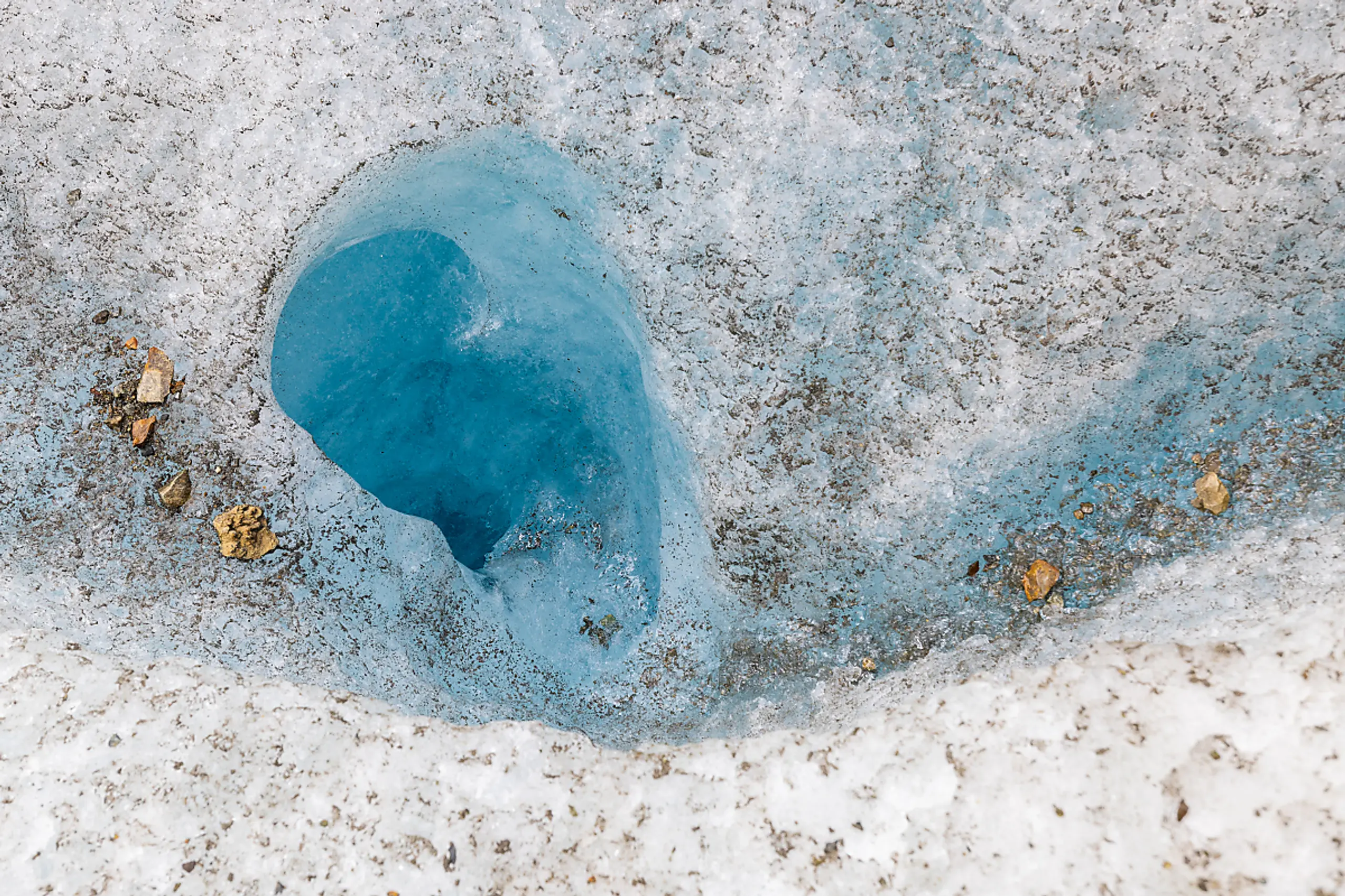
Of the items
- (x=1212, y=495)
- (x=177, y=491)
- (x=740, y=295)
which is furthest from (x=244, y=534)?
(x=1212, y=495)

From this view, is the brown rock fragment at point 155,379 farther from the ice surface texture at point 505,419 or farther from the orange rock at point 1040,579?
the orange rock at point 1040,579

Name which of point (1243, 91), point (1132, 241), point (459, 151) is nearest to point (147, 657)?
point (459, 151)

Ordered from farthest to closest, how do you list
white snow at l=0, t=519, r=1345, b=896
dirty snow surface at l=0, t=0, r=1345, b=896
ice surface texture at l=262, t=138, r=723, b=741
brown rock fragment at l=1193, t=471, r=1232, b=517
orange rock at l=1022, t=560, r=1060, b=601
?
ice surface texture at l=262, t=138, r=723, b=741 < orange rock at l=1022, t=560, r=1060, b=601 < brown rock fragment at l=1193, t=471, r=1232, b=517 < dirty snow surface at l=0, t=0, r=1345, b=896 < white snow at l=0, t=519, r=1345, b=896

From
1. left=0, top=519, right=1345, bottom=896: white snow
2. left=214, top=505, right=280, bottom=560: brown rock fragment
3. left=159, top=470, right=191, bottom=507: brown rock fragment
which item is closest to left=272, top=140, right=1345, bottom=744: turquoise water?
left=0, top=519, right=1345, bottom=896: white snow

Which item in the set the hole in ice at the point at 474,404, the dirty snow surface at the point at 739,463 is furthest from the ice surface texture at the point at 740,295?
the hole in ice at the point at 474,404

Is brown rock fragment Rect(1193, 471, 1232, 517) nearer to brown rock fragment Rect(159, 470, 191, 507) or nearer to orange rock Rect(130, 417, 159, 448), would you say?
brown rock fragment Rect(159, 470, 191, 507)

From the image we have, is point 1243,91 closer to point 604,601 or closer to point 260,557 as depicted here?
point 604,601

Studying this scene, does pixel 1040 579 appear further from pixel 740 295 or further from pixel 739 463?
pixel 740 295
